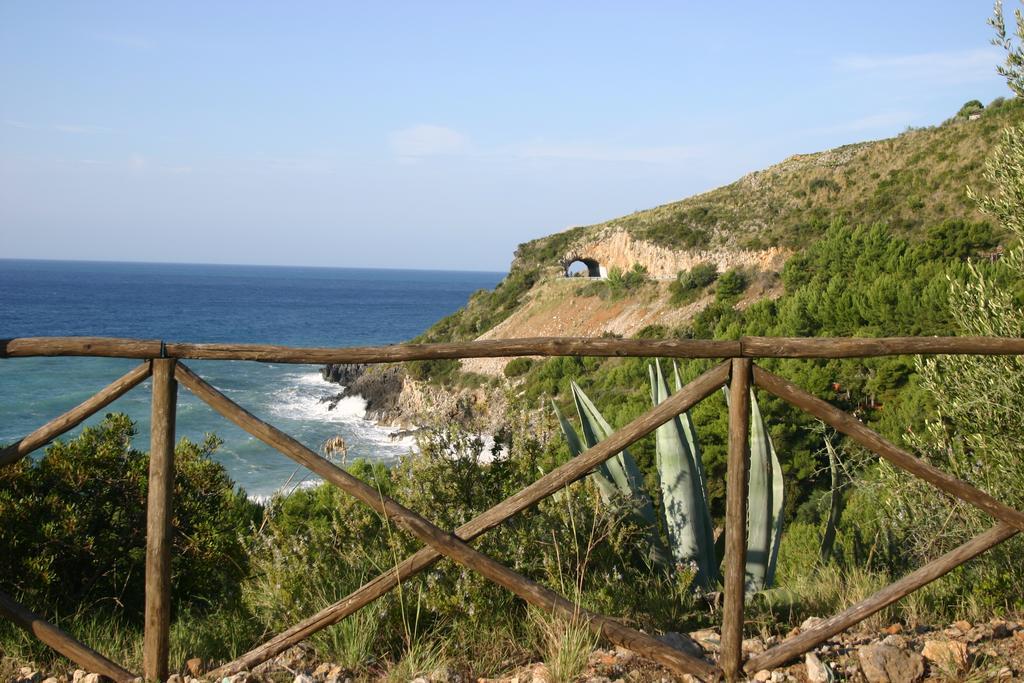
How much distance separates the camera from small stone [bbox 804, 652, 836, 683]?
3.13 metres

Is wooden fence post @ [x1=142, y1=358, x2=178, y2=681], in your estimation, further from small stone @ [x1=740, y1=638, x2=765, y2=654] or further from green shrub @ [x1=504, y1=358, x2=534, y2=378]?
green shrub @ [x1=504, y1=358, x2=534, y2=378]

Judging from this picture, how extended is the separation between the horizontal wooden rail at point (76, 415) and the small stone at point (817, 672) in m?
2.68

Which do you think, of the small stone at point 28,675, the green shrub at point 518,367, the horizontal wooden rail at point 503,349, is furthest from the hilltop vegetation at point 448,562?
the green shrub at point 518,367

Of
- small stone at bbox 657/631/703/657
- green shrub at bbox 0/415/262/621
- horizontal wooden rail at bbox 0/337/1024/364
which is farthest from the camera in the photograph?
green shrub at bbox 0/415/262/621

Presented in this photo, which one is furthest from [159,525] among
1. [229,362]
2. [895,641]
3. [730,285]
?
[229,362]

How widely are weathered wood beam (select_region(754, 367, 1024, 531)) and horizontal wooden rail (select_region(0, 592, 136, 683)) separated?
2613mm

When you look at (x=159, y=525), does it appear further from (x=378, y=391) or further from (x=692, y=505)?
(x=378, y=391)

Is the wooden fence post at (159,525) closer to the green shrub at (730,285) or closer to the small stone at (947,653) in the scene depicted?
the small stone at (947,653)

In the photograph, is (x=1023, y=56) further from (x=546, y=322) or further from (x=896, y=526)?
(x=546, y=322)

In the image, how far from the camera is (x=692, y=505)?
4.36 metres

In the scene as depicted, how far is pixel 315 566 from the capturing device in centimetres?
364

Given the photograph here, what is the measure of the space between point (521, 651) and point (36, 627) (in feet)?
6.03

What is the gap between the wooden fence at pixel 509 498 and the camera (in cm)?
305

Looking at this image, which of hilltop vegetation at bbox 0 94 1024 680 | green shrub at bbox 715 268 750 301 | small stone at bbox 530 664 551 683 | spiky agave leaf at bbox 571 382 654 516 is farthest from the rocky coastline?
small stone at bbox 530 664 551 683
